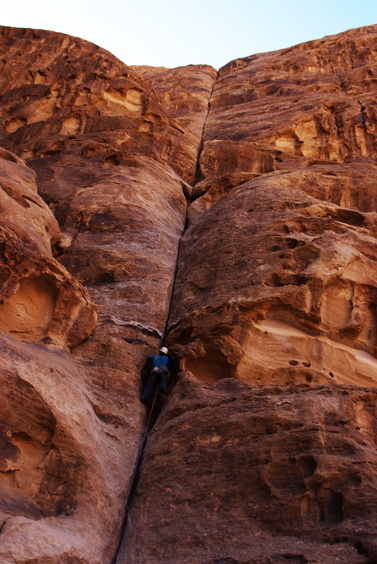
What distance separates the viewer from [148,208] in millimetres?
15766

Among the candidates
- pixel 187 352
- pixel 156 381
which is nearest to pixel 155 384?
pixel 156 381

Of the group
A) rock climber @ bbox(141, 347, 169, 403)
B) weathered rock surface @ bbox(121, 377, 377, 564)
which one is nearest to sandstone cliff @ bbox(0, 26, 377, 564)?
weathered rock surface @ bbox(121, 377, 377, 564)

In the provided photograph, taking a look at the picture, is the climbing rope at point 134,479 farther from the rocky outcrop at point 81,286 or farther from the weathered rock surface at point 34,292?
the weathered rock surface at point 34,292

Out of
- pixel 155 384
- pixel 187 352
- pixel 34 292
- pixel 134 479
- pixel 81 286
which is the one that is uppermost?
pixel 81 286

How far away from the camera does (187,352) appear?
34.2 ft

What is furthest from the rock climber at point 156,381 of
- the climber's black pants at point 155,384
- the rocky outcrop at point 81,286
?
the rocky outcrop at point 81,286

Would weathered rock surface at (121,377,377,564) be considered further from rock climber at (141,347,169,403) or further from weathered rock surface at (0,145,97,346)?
weathered rock surface at (0,145,97,346)

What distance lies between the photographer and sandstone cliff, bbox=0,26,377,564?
23.0 ft

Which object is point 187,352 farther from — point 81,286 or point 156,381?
point 81,286

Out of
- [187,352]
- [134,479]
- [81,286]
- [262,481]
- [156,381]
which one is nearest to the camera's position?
[262,481]

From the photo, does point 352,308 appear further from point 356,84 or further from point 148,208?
point 356,84

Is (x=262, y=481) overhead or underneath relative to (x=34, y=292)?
underneath

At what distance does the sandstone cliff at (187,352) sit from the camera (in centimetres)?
700

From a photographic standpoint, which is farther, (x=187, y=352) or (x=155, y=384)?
(x=187, y=352)
